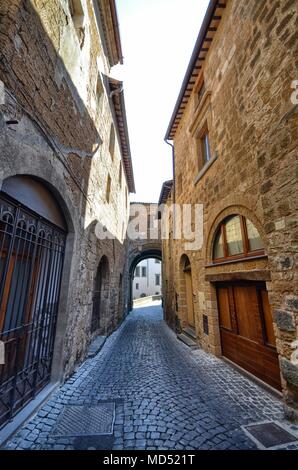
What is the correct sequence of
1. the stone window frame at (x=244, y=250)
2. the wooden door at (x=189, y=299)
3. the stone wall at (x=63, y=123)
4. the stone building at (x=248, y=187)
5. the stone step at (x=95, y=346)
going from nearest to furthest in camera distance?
the stone wall at (x=63, y=123) < the stone building at (x=248, y=187) < the stone window frame at (x=244, y=250) < the stone step at (x=95, y=346) < the wooden door at (x=189, y=299)

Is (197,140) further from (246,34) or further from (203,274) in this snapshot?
(203,274)

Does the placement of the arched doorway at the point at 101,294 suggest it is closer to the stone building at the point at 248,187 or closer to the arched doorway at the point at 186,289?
the arched doorway at the point at 186,289

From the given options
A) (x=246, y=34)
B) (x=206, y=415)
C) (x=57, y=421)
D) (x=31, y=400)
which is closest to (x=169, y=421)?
(x=206, y=415)

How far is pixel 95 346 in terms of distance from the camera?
530 centimetres

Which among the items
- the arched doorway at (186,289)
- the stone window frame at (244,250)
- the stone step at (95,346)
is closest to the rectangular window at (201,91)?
the stone window frame at (244,250)

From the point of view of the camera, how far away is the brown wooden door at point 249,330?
10.7 ft

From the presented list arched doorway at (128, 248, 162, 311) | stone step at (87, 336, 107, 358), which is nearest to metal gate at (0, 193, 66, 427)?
stone step at (87, 336, 107, 358)

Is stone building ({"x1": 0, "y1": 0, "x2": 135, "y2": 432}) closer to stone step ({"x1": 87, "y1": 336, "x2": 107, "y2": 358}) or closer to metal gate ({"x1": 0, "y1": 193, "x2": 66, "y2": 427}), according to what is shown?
metal gate ({"x1": 0, "y1": 193, "x2": 66, "y2": 427})

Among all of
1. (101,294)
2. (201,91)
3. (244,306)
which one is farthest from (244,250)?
(201,91)

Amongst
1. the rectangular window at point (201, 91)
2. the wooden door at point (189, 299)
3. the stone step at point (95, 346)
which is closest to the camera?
the stone step at point (95, 346)

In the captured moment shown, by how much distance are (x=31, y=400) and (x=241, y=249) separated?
167 inches

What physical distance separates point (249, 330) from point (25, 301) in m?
3.85

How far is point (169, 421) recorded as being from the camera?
2.41m

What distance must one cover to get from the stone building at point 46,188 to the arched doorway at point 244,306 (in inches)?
126
